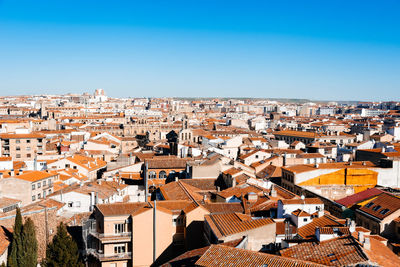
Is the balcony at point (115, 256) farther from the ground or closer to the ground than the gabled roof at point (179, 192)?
closer to the ground

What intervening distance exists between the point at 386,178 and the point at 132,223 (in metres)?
26.1

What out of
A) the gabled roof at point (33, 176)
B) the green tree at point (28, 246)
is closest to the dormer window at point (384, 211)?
the green tree at point (28, 246)

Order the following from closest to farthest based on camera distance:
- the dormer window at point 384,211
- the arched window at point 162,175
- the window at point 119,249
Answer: the window at point 119,249, the dormer window at point 384,211, the arched window at point 162,175

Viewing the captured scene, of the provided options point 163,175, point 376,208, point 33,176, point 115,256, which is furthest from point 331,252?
point 33,176

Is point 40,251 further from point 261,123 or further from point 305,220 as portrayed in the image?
point 261,123

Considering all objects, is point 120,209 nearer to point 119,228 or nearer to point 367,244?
point 119,228

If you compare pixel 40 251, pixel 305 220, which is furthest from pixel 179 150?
pixel 305 220

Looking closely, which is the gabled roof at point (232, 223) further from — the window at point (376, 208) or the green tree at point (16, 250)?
the green tree at point (16, 250)

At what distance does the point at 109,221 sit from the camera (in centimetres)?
2214

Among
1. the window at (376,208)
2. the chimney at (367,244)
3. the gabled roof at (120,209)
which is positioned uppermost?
the chimney at (367,244)

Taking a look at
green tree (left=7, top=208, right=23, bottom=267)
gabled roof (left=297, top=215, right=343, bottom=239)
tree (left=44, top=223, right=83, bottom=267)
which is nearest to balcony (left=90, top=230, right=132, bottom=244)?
tree (left=44, top=223, right=83, bottom=267)

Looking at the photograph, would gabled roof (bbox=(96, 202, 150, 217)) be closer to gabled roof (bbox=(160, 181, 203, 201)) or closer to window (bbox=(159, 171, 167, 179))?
gabled roof (bbox=(160, 181, 203, 201))

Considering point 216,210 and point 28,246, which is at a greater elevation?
point 216,210

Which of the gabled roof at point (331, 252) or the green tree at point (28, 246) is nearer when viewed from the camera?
the gabled roof at point (331, 252)
